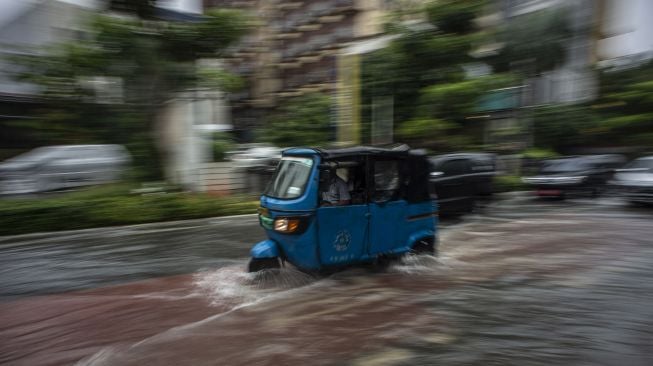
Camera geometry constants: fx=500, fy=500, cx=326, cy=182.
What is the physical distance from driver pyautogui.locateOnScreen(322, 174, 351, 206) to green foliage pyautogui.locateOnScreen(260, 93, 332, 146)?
16.4 meters

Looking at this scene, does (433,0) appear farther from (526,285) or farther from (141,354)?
(141,354)

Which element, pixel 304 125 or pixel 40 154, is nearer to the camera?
pixel 40 154

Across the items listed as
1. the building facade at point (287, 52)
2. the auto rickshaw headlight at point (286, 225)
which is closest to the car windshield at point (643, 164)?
the auto rickshaw headlight at point (286, 225)

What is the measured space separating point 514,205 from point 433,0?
1027 centimetres

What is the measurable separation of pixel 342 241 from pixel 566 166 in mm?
11673

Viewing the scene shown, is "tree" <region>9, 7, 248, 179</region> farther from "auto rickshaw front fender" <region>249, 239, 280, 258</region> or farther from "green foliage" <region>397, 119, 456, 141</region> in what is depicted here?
"auto rickshaw front fender" <region>249, 239, 280, 258</region>

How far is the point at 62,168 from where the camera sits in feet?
49.0

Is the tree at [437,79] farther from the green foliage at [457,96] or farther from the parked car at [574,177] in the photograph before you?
the parked car at [574,177]

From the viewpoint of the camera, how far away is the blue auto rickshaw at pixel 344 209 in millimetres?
6195

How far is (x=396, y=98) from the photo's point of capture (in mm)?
21438

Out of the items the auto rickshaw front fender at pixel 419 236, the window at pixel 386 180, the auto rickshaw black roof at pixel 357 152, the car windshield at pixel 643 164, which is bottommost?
the auto rickshaw front fender at pixel 419 236

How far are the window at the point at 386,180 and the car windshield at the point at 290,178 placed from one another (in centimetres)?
100

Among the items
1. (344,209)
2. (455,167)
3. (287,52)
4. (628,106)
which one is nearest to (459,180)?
(455,167)

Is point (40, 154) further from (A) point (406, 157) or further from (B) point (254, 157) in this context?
(A) point (406, 157)
